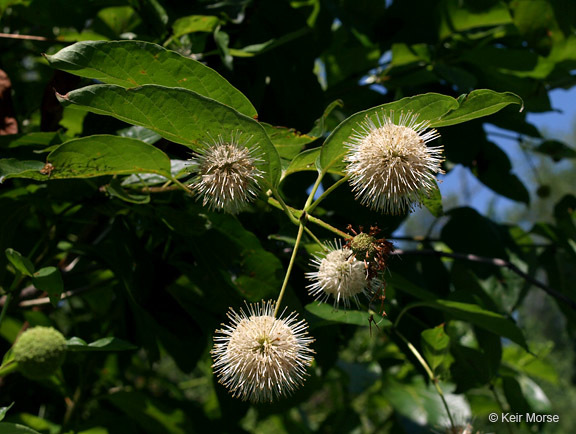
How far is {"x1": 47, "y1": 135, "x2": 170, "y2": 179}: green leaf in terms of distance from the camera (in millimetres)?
1137

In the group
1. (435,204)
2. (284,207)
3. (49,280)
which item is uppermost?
(435,204)

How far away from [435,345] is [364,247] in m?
0.73

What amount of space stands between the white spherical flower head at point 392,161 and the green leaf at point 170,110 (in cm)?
21

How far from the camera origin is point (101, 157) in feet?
3.84

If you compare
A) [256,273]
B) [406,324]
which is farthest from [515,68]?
[256,273]

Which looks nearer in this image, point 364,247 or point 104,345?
point 364,247

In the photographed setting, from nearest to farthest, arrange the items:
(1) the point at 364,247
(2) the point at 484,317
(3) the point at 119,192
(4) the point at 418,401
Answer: (1) the point at 364,247, (3) the point at 119,192, (2) the point at 484,317, (4) the point at 418,401

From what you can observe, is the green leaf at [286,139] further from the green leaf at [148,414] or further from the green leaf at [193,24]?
the green leaf at [148,414]

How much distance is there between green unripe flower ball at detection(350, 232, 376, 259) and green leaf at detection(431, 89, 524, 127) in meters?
0.31

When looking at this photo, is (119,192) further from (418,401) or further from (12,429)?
(418,401)

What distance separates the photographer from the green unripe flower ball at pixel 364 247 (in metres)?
1.05

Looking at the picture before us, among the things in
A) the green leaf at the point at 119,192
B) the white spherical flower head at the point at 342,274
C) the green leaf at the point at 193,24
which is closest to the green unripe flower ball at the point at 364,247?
the white spherical flower head at the point at 342,274

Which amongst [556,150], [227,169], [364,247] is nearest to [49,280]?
[227,169]

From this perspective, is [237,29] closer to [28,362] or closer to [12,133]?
[12,133]
